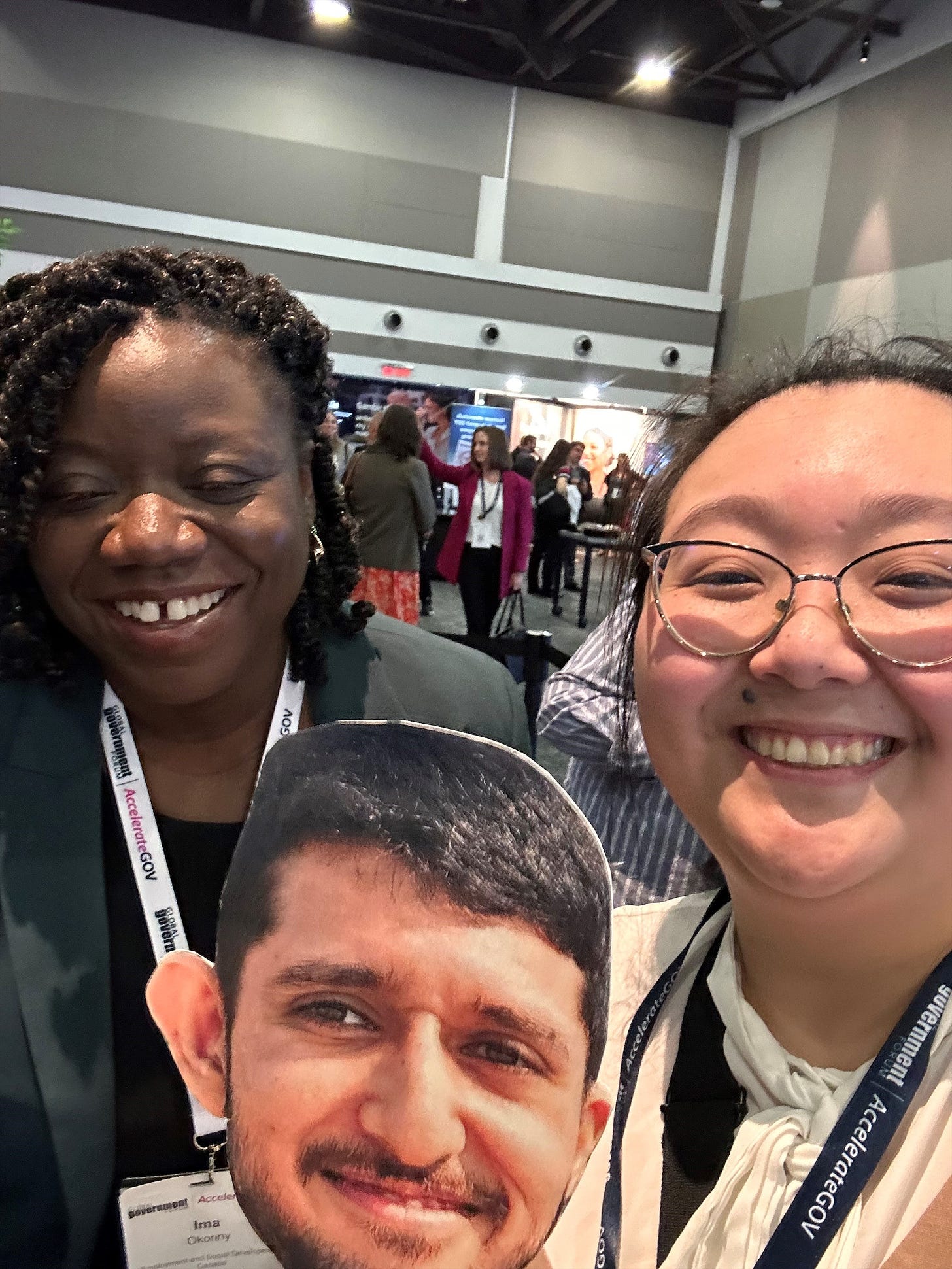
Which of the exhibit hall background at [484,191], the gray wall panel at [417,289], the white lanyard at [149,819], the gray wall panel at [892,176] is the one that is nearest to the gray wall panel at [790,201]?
the exhibit hall background at [484,191]

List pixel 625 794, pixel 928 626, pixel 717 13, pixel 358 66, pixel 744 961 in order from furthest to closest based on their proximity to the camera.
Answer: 1. pixel 358 66
2. pixel 717 13
3. pixel 625 794
4. pixel 744 961
5. pixel 928 626

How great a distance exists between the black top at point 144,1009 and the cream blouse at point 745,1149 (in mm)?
361

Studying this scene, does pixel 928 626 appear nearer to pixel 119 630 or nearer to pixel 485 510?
pixel 119 630

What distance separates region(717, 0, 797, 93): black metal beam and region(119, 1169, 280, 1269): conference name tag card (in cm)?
1004

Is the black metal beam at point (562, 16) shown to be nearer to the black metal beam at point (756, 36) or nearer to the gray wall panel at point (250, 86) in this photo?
the gray wall panel at point (250, 86)

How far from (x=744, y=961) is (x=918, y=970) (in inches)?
5.9

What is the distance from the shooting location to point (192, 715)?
896mm

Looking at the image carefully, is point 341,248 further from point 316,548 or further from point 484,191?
point 316,548

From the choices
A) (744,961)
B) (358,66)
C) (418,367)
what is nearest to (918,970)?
(744,961)

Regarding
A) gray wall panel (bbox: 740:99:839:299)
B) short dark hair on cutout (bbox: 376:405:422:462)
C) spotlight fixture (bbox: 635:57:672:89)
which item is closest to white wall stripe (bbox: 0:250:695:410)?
gray wall panel (bbox: 740:99:839:299)

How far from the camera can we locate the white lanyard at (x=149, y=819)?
0.81m

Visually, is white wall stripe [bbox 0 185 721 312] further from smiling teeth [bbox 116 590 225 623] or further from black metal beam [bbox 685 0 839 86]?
smiling teeth [bbox 116 590 225 623]

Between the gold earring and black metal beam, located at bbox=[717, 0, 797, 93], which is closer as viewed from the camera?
the gold earring

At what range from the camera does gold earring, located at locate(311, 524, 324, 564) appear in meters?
1.05
